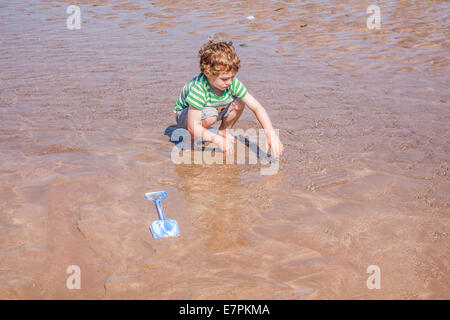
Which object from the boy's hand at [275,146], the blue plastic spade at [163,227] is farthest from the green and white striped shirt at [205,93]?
the blue plastic spade at [163,227]

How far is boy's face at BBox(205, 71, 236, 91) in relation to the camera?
313 cm

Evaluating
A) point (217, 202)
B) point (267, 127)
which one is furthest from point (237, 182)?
point (267, 127)

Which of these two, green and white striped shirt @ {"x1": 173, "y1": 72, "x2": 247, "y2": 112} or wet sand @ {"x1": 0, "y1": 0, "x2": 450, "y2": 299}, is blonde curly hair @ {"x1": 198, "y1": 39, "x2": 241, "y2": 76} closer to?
green and white striped shirt @ {"x1": 173, "y1": 72, "x2": 247, "y2": 112}

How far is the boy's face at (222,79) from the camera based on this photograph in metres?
3.13

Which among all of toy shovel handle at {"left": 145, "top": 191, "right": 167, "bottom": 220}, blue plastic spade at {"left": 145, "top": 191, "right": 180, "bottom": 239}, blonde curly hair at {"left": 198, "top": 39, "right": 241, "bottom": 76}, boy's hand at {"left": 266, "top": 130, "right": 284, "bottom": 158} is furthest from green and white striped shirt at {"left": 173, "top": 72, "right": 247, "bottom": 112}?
blue plastic spade at {"left": 145, "top": 191, "right": 180, "bottom": 239}

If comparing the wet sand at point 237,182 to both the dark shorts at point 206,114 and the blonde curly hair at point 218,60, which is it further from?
the blonde curly hair at point 218,60

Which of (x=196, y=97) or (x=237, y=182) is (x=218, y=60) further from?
(x=237, y=182)

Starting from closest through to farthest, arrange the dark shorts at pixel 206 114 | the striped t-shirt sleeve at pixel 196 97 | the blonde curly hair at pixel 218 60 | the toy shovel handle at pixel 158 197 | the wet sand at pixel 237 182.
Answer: the wet sand at pixel 237 182 → the toy shovel handle at pixel 158 197 → the blonde curly hair at pixel 218 60 → the striped t-shirt sleeve at pixel 196 97 → the dark shorts at pixel 206 114

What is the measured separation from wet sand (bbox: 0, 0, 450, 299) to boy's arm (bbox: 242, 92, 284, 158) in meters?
0.16

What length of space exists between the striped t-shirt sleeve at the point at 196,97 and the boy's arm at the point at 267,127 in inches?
12.9
